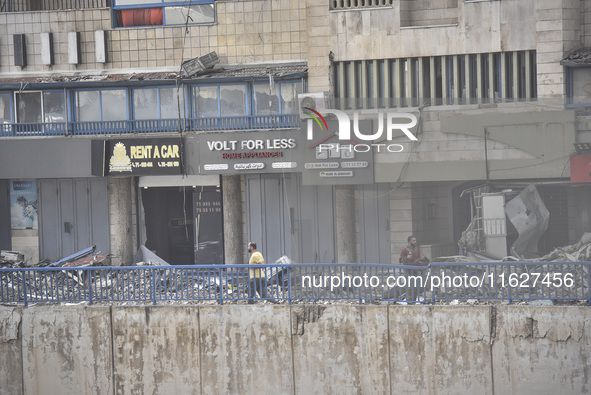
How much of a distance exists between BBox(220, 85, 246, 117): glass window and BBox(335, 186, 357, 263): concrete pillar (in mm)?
4024

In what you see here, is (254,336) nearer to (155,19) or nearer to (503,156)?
(503,156)

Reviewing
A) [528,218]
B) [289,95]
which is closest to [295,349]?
[528,218]

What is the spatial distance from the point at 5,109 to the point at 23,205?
2.53m

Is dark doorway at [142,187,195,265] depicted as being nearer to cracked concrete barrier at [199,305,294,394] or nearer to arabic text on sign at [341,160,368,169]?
arabic text on sign at [341,160,368,169]

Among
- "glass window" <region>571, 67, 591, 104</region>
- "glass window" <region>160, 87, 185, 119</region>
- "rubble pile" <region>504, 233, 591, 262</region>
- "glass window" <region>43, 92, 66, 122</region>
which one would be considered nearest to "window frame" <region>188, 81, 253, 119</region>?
"glass window" <region>160, 87, 185, 119</region>

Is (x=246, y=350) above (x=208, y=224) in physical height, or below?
below

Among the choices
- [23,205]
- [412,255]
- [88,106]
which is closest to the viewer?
[412,255]

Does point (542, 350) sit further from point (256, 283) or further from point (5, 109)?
point (5, 109)

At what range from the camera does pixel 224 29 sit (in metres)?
26.3

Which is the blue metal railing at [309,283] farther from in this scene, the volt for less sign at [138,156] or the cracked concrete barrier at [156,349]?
the volt for less sign at [138,156]

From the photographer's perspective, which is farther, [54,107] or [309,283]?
[54,107]

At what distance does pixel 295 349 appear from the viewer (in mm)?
20141

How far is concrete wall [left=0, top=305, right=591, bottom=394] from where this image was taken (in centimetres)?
1919

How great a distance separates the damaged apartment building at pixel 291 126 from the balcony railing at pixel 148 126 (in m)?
0.04
